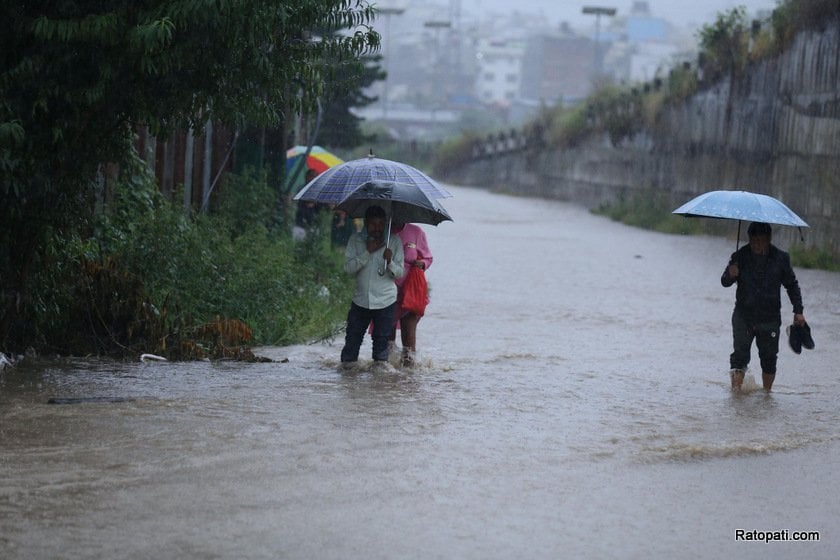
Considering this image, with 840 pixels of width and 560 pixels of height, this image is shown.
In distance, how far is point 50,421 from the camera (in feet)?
27.3

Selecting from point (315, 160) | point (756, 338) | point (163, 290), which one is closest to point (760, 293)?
point (756, 338)

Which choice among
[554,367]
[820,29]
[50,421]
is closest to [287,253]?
[554,367]

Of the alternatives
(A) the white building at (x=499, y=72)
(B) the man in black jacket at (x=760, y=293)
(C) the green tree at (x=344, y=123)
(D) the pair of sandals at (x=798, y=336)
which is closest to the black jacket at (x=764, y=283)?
(B) the man in black jacket at (x=760, y=293)

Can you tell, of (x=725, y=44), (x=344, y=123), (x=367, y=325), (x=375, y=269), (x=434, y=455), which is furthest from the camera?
(x=725, y=44)

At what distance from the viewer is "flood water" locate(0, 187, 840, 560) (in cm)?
615

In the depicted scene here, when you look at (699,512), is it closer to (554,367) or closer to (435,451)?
(435,451)

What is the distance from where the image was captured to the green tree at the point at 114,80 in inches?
331

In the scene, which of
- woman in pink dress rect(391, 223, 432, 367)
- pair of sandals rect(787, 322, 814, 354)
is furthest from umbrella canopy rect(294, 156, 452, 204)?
pair of sandals rect(787, 322, 814, 354)

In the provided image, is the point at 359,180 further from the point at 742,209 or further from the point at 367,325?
the point at 742,209

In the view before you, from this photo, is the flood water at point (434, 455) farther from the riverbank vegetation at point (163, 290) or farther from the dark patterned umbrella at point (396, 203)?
the dark patterned umbrella at point (396, 203)

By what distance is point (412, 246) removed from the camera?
35.7 feet

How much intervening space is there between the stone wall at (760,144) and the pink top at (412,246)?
1307 centimetres

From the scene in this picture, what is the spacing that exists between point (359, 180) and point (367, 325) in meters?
1.16

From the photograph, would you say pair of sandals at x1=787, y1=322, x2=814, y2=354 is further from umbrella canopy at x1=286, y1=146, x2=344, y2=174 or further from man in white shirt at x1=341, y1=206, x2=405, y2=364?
umbrella canopy at x1=286, y1=146, x2=344, y2=174
